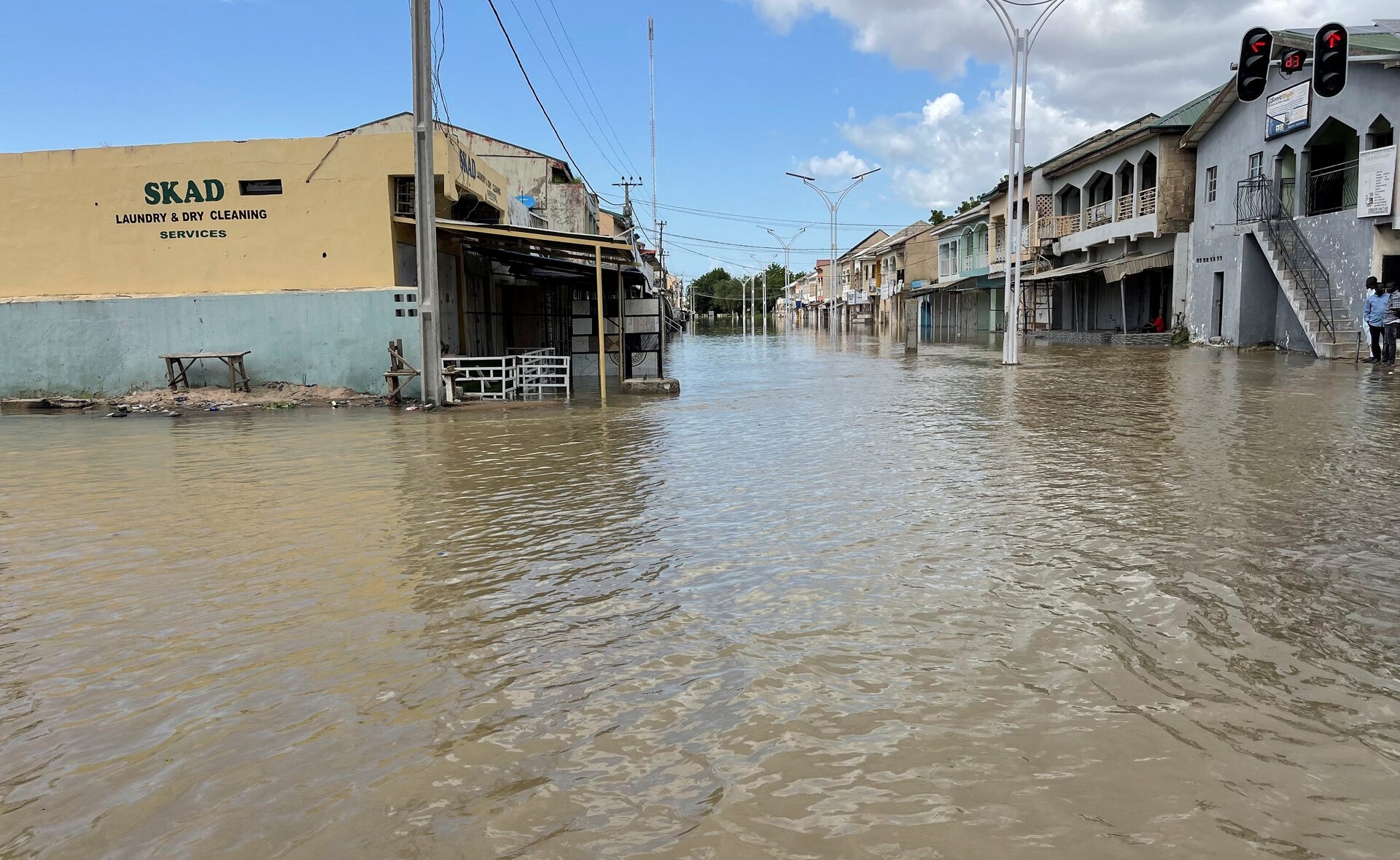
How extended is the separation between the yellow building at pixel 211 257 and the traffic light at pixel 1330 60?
10.8m

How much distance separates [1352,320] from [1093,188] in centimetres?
1884

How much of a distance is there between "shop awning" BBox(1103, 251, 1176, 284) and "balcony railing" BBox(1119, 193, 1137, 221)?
187 centimetres

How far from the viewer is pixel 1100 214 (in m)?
37.4

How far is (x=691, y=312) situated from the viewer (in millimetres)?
128125

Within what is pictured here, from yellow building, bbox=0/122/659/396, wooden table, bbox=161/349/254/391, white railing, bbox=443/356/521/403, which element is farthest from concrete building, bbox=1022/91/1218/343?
wooden table, bbox=161/349/254/391

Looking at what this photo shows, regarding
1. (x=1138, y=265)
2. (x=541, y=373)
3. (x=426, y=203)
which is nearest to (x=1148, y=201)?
(x=1138, y=265)

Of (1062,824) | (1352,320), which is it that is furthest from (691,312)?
(1062,824)

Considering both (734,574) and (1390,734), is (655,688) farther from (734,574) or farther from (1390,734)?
(1390,734)

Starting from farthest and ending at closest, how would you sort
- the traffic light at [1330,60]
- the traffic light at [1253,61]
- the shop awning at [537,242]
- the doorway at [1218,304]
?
the doorway at [1218,304], the shop awning at [537,242], the traffic light at [1253,61], the traffic light at [1330,60]

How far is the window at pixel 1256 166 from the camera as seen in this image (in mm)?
27500

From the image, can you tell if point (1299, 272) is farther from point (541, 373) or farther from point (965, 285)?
point (965, 285)

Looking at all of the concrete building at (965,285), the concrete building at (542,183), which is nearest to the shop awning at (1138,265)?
the concrete building at (965,285)

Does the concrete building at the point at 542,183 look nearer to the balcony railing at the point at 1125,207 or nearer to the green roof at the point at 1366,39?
the balcony railing at the point at 1125,207

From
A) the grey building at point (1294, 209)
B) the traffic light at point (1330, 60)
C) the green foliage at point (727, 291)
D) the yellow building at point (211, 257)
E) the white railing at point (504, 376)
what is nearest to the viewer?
the traffic light at point (1330, 60)
